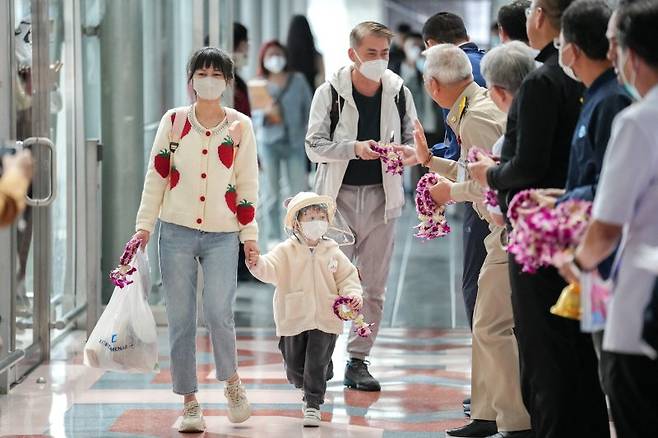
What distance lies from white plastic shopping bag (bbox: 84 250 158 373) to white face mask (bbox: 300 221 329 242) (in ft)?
2.28

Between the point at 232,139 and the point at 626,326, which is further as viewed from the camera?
the point at 232,139

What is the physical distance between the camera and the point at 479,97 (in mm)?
5457

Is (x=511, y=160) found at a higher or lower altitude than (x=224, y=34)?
lower

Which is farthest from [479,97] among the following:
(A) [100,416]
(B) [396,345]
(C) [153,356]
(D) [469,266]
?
(B) [396,345]

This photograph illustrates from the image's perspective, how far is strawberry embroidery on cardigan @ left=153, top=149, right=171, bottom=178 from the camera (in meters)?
5.61

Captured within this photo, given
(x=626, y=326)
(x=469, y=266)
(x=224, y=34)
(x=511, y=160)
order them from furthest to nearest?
(x=224, y=34), (x=469, y=266), (x=511, y=160), (x=626, y=326)

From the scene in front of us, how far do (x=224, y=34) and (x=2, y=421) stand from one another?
13.4ft

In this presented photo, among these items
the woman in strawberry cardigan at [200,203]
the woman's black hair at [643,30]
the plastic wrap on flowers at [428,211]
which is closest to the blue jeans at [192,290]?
the woman in strawberry cardigan at [200,203]

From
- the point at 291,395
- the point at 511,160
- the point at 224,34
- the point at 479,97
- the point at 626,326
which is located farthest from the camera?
the point at 224,34

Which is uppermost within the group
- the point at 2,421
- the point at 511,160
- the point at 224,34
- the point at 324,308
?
the point at 224,34

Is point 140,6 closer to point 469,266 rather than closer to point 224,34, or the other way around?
point 224,34

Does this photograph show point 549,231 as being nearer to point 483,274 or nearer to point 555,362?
point 555,362

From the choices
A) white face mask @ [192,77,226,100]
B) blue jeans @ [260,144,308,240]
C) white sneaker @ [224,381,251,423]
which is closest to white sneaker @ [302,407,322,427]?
white sneaker @ [224,381,251,423]

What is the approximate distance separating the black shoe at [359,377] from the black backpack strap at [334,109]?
1.11 meters
